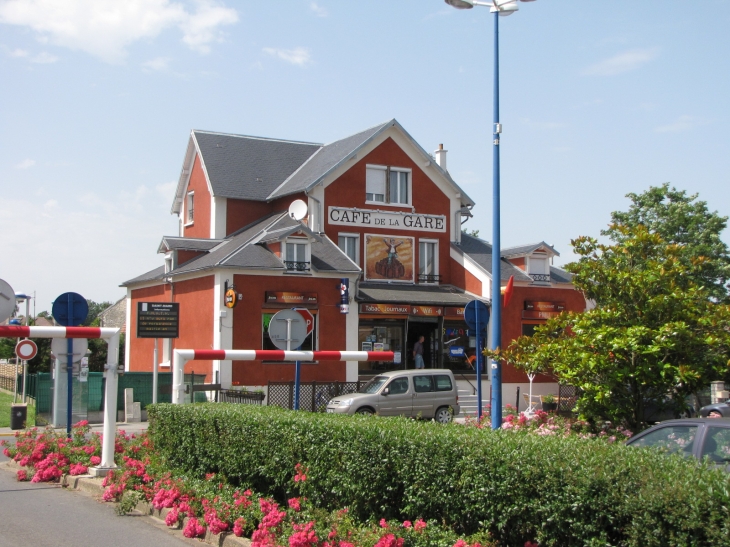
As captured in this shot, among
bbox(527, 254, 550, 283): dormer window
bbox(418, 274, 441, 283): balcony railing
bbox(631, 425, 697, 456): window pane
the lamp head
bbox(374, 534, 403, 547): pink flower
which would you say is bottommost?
bbox(374, 534, 403, 547): pink flower

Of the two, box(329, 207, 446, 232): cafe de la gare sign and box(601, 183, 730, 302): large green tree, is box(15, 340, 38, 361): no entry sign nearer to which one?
box(329, 207, 446, 232): cafe de la gare sign

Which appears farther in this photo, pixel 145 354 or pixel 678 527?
pixel 145 354

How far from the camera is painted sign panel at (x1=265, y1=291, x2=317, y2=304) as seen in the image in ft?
93.7

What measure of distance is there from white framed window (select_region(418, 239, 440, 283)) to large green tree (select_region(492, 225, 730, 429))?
70.4 ft

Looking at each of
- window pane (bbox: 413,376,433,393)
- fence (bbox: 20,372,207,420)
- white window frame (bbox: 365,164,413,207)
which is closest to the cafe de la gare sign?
white window frame (bbox: 365,164,413,207)

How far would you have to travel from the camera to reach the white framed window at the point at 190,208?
120 ft

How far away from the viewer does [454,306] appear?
102ft

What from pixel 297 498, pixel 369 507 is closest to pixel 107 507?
pixel 297 498

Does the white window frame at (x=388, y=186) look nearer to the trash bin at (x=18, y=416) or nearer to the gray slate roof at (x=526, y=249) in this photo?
the gray slate roof at (x=526, y=249)

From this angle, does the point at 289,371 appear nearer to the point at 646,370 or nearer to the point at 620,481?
the point at 646,370

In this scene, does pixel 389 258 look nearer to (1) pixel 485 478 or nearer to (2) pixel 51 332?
(2) pixel 51 332

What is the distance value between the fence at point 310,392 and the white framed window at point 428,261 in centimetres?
983

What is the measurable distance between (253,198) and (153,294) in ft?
19.3

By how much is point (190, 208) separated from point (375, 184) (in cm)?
919
